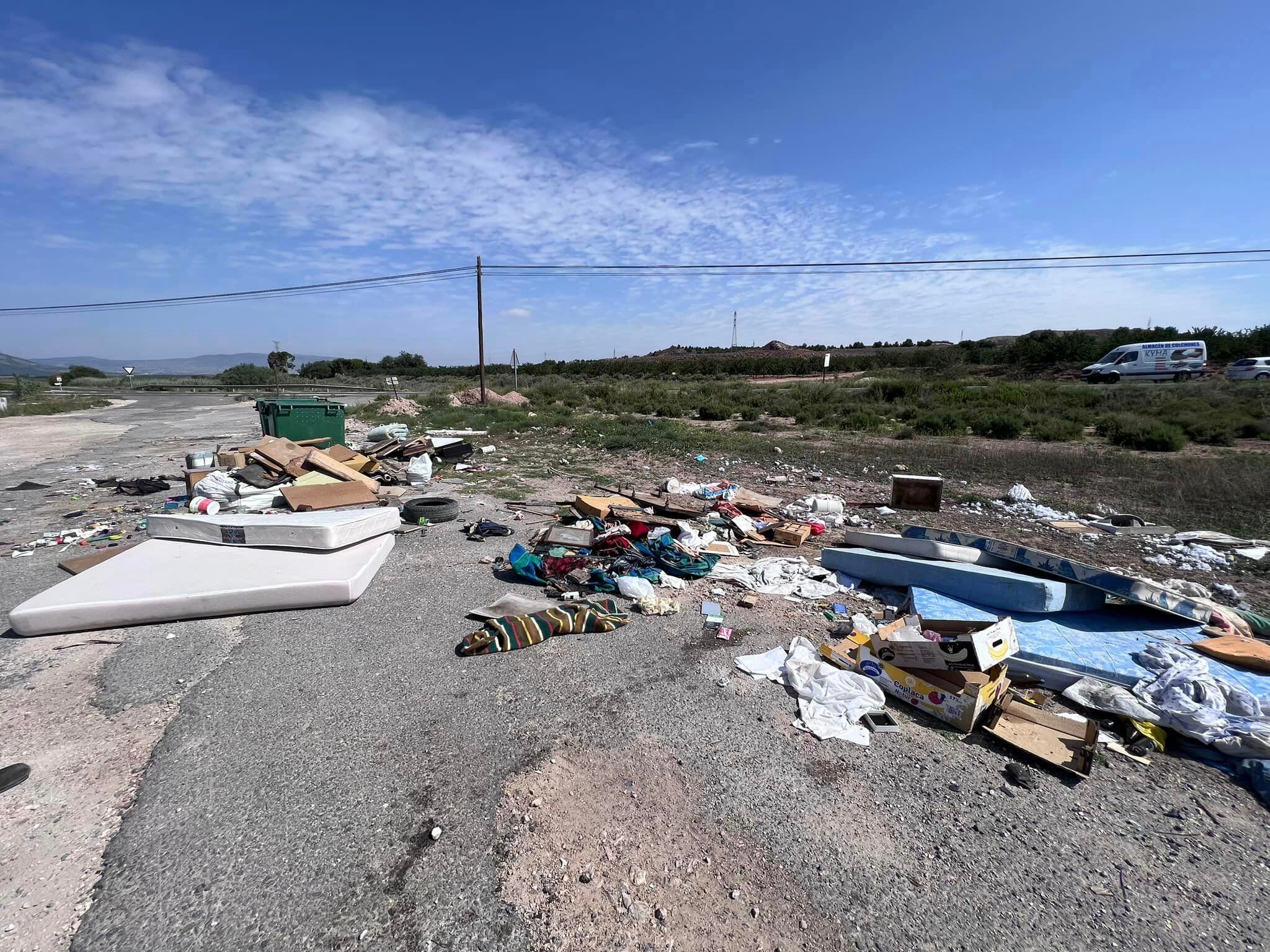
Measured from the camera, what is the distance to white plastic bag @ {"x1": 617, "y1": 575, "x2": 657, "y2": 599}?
4508mm

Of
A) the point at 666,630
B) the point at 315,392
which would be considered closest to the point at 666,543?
the point at 666,630

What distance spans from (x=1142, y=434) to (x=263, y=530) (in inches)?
655

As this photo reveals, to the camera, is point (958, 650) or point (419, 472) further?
point (419, 472)

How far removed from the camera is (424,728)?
2.86 meters

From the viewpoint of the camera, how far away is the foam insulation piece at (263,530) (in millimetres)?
4613

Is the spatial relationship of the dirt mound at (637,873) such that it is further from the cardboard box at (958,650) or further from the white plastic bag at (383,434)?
the white plastic bag at (383,434)

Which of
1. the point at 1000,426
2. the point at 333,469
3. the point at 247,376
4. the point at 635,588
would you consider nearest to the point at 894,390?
the point at 1000,426

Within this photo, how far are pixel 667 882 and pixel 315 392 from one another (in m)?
39.3

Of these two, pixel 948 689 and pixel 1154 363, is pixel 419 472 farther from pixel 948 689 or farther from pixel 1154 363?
pixel 1154 363

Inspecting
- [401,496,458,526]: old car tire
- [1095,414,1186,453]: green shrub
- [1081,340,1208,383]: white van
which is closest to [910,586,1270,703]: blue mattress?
[401,496,458,526]: old car tire

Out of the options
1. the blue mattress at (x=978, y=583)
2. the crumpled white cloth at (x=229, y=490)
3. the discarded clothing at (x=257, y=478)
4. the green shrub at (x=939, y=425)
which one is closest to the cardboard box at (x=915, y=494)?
the blue mattress at (x=978, y=583)

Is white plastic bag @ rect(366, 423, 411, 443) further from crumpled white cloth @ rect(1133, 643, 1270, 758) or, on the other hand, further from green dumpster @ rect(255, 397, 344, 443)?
crumpled white cloth @ rect(1133, 643, 1270, 758)

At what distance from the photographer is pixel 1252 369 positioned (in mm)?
23656

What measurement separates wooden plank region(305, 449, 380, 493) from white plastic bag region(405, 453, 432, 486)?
66 centimetres
